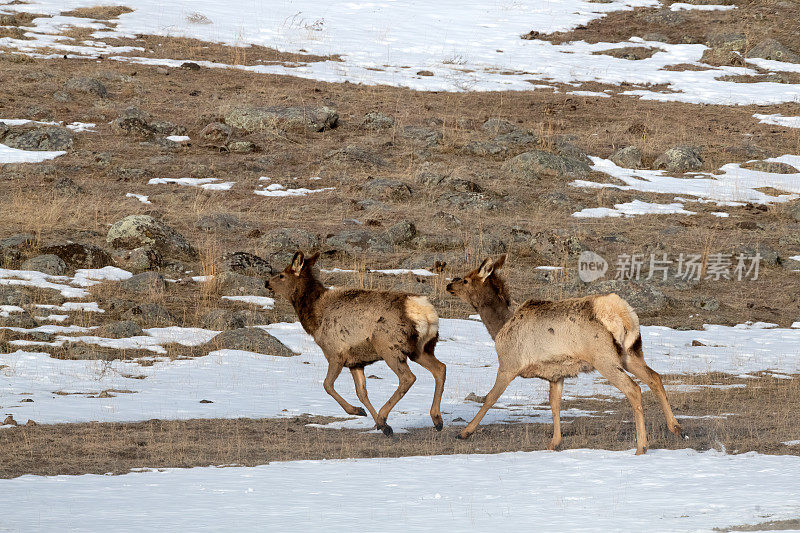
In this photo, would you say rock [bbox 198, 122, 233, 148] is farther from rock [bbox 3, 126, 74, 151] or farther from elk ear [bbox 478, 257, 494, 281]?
elk ear [bbox 478, 257, 494, 281]

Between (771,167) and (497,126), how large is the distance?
868 centimetres

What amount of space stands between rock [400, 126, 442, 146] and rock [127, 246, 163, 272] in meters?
12.1

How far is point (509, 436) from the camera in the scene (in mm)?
11242

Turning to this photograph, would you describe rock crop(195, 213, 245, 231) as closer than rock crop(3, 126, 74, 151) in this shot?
Yes

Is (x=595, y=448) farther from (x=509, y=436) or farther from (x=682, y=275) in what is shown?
(x=682, y=275)

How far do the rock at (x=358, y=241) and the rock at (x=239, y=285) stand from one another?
306 cm

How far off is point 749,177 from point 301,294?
20734 millimetres

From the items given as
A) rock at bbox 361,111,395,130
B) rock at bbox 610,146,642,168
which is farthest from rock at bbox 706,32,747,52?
rock at bbox 361,111,395,130

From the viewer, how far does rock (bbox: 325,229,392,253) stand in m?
23.0

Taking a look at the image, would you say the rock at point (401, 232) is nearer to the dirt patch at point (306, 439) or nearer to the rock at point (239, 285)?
the rock at point (239, 285)

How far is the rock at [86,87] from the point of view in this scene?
33094mm

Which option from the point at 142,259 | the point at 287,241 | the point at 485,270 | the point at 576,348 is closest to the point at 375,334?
the point at 485,270

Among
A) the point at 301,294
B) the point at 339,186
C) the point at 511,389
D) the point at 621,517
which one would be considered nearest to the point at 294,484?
the point at 621,517

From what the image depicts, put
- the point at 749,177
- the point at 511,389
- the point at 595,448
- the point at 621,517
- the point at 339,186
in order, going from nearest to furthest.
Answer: the point at 621,517, the point at 595,448, the point at 511,389, the point at 339,186, the point at 749,177
